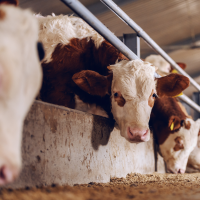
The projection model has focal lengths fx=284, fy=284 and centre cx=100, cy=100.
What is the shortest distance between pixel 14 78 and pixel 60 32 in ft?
8.01

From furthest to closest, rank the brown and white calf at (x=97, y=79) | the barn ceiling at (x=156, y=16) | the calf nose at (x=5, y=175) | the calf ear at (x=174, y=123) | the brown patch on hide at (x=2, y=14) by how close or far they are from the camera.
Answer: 1. the barn ceiling at (x=156, y=16)
2. the calf ear at (x=174, y=123)
3. the brown and white calf at (x=97, y=79)
4. the brown patch on hide at (x=2, y=14)
5. the calf nose at (x=5, y=175)

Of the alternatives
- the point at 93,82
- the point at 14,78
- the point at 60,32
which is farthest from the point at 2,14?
the point at 60,32

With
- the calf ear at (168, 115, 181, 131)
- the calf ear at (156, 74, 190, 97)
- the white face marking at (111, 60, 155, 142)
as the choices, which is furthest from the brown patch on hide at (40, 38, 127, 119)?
the calf ear at (168, 115, 181, 131)

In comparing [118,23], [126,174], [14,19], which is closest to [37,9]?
[118,23]

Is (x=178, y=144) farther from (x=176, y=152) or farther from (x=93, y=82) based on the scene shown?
(x=93, y=82)

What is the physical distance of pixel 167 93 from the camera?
3.33 metres

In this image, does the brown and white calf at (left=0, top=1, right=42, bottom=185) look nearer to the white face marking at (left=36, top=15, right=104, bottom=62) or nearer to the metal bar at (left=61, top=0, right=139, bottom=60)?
the metal bar at (left=61, top=0, right=139, bottom=60)

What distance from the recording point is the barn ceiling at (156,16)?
7219mm

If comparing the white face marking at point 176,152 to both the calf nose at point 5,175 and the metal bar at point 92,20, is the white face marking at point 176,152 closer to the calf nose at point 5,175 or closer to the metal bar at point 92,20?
the metal bar at point 92,20

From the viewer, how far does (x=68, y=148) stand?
7.07 feet

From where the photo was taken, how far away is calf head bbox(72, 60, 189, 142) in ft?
8.76

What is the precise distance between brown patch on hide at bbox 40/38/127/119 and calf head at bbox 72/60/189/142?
3 cm

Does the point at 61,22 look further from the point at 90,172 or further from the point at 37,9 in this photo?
the point at 37,9

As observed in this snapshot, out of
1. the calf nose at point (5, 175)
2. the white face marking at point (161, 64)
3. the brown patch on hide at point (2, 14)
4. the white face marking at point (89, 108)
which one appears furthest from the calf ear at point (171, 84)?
the white face marking at point (161, 64)
